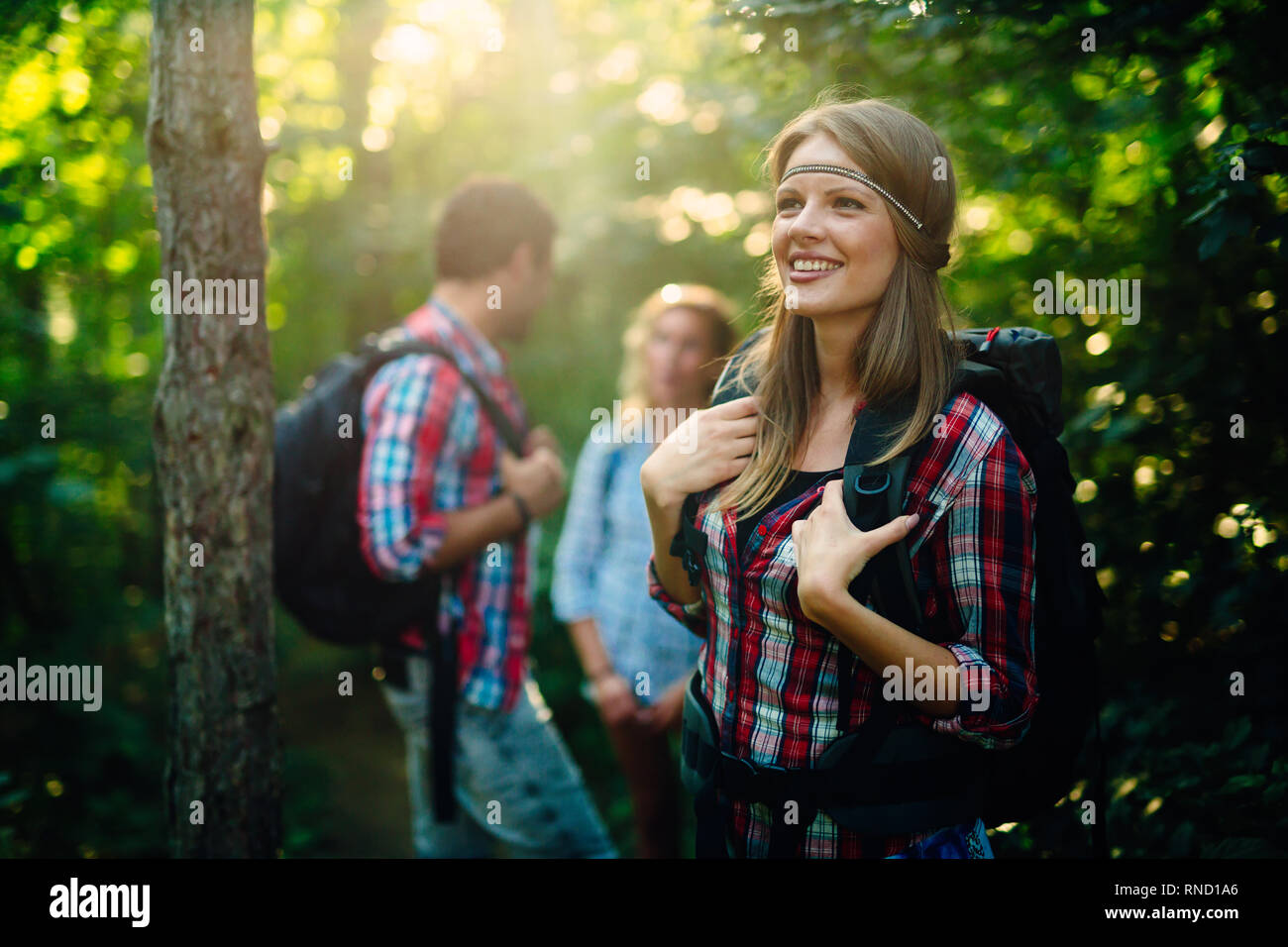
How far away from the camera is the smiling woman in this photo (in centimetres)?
161

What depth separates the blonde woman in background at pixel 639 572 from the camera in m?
3.46

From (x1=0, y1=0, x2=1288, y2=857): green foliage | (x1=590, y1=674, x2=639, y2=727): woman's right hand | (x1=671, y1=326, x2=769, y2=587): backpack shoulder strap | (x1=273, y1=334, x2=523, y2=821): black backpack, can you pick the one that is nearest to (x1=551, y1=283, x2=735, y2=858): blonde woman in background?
(x1=590, y1=674, x2=639, y2=727): woman's right hand

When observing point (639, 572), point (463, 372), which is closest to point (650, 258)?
point (639, 572)

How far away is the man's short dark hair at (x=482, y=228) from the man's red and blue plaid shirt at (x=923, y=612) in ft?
5.84

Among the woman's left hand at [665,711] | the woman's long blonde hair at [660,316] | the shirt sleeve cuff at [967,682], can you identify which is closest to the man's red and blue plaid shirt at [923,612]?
the shirt sleeve cuff at [967,682]

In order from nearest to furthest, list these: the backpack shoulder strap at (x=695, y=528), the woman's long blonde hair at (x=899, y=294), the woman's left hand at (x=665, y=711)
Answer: the woman's long blonde hair at (x=899, y=294) < the backpack shoulder strap at (x=695, y=528) < the woman's left hand at (x=665, y=711)

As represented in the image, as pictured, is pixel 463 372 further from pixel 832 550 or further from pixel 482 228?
pixel 832 550

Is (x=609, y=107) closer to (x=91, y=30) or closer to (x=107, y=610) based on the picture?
(x=91, y=30)

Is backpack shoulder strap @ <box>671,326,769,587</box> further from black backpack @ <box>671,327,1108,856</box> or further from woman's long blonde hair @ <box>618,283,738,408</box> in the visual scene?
woman's long blonde hair @ <box>618,283,738,408</box>

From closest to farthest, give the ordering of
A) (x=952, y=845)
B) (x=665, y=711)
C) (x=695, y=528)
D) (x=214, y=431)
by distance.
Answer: (x=952, y=845) → (x=695, y=528) → (x=214, y=431) → (x=665, y=711)

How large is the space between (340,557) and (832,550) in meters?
1.85

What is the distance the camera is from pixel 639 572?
3488 mm

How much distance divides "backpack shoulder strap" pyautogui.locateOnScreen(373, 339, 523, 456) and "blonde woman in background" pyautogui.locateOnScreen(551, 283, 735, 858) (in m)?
0.55

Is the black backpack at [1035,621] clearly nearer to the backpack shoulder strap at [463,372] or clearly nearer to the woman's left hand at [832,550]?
the woman's left hand at [832,550]
